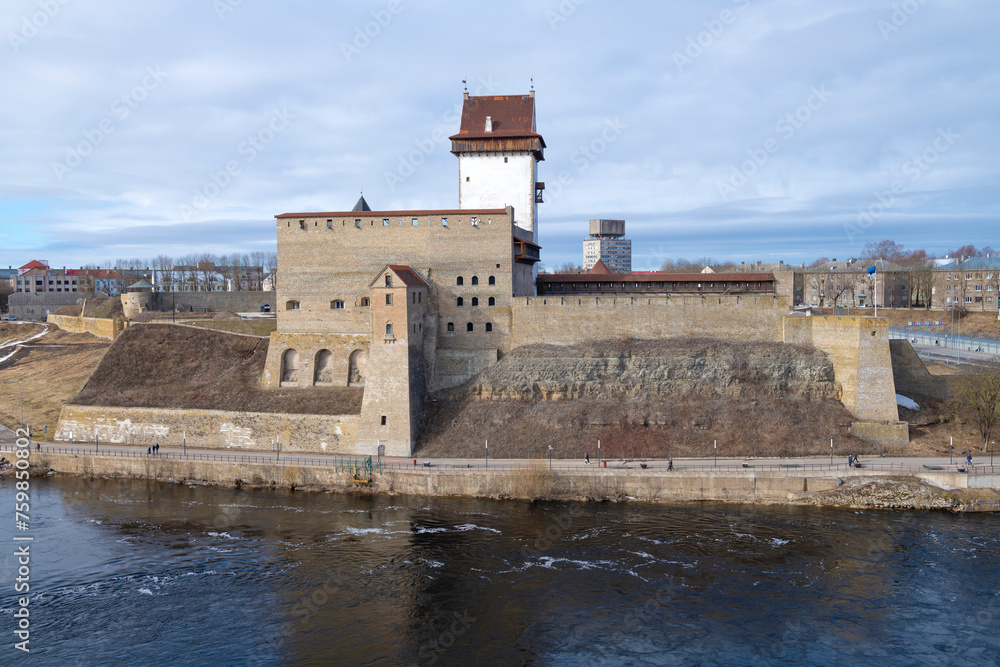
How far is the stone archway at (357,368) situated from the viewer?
3931cm

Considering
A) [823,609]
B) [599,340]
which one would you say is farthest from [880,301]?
[823,609]

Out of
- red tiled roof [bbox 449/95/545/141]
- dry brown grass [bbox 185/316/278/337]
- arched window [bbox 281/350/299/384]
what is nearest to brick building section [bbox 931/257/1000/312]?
red tiled roof [bbox 449/95/545/141]

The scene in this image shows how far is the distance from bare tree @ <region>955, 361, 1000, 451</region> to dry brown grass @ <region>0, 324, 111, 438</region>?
50027 mm

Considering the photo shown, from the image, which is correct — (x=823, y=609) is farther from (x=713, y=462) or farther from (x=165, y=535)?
(x=165, y=535)

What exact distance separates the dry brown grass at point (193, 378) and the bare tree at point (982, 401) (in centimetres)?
3138

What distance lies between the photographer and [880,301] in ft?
257

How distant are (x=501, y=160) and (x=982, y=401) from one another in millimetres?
29429

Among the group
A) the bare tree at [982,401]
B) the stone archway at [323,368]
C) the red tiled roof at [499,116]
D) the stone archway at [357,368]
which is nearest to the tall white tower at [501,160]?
the red tiled roof at [499,116]

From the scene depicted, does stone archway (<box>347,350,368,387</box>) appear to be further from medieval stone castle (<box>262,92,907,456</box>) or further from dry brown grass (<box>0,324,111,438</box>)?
dry brown grass (<box>0,324,111,438</box>)

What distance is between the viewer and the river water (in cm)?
1980

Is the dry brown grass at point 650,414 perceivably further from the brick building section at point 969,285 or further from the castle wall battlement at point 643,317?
the brick building section at point 969,285

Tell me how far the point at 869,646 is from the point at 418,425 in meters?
22.7

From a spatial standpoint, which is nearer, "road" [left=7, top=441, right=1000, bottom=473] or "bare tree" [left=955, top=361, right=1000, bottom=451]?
"road" [left=7, top=441, right=1000, bottom=473]

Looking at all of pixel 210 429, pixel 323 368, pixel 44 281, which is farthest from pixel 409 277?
pixel 44 281
